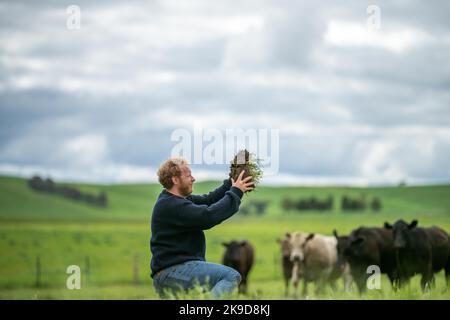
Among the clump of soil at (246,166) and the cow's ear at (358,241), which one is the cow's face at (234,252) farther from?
the clump of soil at (246,166)

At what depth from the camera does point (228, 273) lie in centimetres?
764

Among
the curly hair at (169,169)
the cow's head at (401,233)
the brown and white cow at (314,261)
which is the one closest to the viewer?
the curly hair at (169,169)

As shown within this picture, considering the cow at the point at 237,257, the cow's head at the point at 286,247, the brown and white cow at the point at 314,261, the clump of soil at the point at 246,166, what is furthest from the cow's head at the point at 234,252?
the clump of soil at the point at 246,166

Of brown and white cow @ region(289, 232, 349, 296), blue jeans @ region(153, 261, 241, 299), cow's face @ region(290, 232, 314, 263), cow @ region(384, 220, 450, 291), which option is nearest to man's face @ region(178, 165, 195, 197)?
blue jeans @ region(153, 261, 241, 299)

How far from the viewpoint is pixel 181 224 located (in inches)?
305

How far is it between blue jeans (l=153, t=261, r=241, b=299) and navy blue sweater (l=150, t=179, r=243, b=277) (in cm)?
11

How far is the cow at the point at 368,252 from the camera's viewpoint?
2034 centimetres

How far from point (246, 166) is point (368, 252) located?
1300 centimetres

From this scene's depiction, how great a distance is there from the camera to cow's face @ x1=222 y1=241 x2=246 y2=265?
1032 inches

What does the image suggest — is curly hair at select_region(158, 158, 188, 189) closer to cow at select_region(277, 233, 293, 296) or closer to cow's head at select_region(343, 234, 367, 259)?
cow's head at select_region(343, 234, 367, 259)

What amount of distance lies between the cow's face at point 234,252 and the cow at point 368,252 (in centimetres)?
538

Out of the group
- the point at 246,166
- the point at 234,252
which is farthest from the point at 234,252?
the point at 246,166
